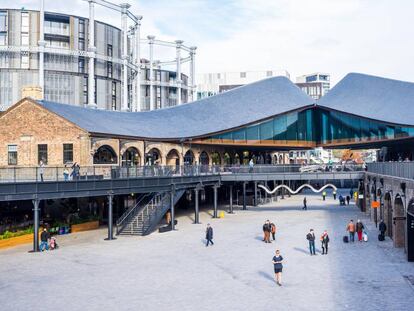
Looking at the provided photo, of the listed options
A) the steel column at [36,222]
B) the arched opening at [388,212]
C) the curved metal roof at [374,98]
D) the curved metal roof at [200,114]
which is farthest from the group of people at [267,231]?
the curved metal roof at [374,98]

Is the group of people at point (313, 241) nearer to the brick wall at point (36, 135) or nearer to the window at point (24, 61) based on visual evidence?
the brick wall at point (36, 135)

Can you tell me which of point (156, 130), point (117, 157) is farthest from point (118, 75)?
point (117, 157)

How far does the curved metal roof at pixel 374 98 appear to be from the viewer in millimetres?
60500

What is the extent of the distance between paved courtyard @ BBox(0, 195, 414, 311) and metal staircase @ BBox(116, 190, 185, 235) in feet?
4.31

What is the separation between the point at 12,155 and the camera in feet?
138

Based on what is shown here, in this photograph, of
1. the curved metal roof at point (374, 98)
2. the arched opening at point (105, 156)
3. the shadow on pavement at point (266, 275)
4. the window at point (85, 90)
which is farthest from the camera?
the window at point (85, 90)

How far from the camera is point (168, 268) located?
22375mm

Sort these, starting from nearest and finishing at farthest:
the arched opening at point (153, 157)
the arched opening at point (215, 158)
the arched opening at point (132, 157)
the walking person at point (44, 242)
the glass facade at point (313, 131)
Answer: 1. the walking person at point (44, 242)
2. the arched opening at point (132, 157)
3. the arched opening at point (153, 157)
4. the glass facade at point (313, 131)
5. the arched opening at point (215, 158)

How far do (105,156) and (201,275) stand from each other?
25.5 meters

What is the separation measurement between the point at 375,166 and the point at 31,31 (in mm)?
61058

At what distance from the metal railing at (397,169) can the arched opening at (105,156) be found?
22446 millimetres

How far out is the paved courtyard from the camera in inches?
657

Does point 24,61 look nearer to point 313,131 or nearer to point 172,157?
point 172,157

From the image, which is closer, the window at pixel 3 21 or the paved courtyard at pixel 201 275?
the paved courtyard at pixel 201 275
